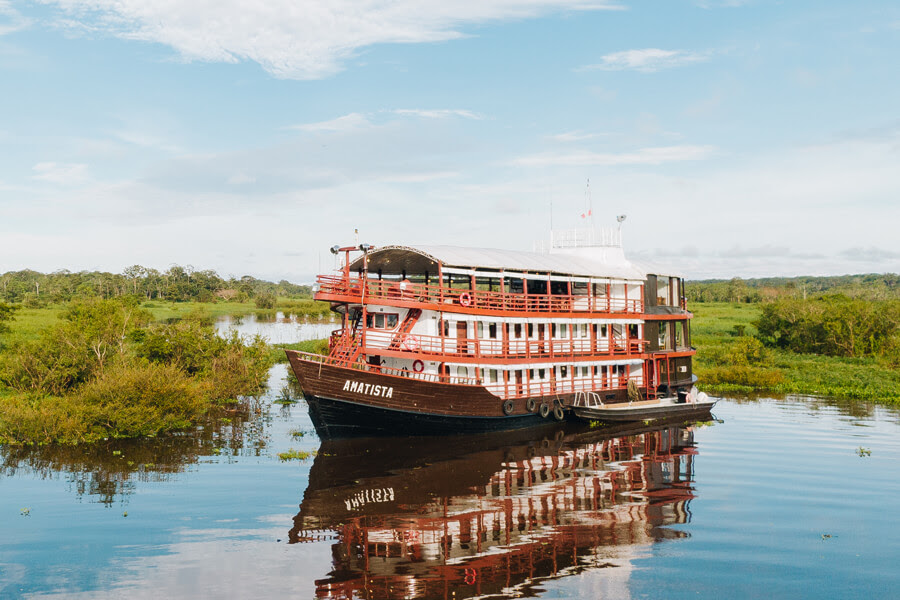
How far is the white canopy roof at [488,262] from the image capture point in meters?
24.6

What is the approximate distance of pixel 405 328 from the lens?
25.3 meters

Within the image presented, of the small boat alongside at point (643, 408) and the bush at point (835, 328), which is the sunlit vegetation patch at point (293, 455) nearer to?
the small boat alongside at point (643, 408)

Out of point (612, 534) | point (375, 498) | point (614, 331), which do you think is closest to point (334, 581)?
point (375, 498)

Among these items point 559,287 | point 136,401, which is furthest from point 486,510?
point 559,287

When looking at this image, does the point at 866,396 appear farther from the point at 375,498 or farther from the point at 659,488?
the point at 375,498

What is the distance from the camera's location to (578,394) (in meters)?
29.2

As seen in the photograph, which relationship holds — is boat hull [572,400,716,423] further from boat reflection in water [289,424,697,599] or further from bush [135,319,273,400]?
bush [135,319,273,400]

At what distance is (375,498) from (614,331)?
1750cm

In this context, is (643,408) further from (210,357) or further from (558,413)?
(210,357)

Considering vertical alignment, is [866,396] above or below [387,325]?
below

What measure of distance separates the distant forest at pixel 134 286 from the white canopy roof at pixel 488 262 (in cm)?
8236

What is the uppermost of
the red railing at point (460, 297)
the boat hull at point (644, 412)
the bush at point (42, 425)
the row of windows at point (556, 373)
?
the red railing at point (460, 297)

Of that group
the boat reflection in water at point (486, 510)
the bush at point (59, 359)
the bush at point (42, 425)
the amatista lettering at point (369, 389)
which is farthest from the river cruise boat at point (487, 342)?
the bush at point (59, 359)

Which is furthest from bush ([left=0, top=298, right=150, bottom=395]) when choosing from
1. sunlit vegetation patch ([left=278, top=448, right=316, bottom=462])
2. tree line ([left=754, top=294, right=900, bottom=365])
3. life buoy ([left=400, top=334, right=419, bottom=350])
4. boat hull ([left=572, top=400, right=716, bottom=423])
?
tree line ([left=754, top=294, right=900, bottom=365])
